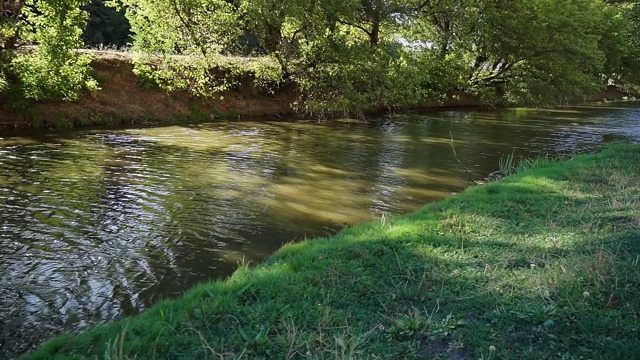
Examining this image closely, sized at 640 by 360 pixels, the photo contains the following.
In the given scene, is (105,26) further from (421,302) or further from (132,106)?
(421,302)

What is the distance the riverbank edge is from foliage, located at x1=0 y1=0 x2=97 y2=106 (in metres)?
0.73

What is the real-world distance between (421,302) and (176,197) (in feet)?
19.9

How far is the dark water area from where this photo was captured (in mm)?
5699

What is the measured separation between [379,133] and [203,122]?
683 cm

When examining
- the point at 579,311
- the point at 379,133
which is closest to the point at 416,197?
the point at 579,311

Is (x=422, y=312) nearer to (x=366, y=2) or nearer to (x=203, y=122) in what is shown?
(x=203, y=122)

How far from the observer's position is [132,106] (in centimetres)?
1955

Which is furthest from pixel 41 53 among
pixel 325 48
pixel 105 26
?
pixel 105 26

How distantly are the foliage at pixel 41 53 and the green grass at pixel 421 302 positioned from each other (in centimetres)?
1286

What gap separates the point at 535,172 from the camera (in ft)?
34.8

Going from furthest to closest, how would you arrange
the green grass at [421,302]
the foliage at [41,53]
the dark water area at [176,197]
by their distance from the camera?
the foliage at [41,53] < the dark water area at [176,197] < the green grass at [421,302]

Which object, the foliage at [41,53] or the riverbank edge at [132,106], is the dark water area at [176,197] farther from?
the foliage at [41,53]

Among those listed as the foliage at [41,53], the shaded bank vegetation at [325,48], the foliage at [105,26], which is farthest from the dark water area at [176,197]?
the foliage at [105,26]

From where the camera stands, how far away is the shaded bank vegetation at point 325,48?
16.3 m
